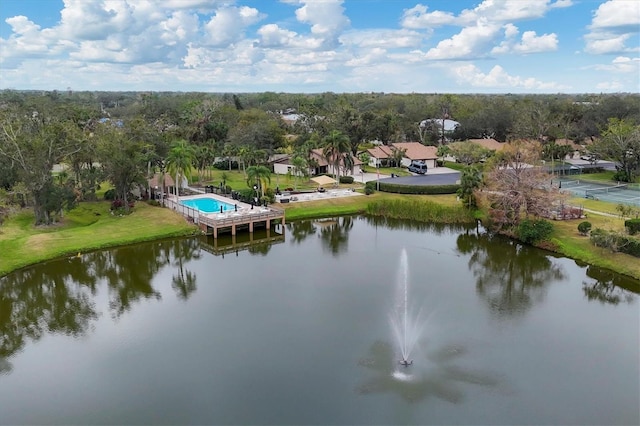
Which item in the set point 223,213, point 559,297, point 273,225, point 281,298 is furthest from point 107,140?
point 559,297

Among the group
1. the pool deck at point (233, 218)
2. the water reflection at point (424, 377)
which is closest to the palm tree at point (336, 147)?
the pool deck at point (233, 218)

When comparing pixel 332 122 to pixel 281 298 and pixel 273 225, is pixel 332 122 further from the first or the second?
pixel 281 298

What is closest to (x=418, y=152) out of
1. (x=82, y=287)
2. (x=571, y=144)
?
(x=571, y=144)

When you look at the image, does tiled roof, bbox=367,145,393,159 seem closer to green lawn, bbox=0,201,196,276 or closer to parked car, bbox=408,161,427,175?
parked car, bbox=408,161,427,175

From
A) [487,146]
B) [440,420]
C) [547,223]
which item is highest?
[487,146]

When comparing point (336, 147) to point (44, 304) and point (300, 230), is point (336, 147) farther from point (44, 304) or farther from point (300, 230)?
point (44, 304)

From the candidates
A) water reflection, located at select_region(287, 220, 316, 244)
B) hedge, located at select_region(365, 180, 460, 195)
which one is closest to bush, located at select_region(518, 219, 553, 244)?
hedge, located at select_region(365, 180, 460, 195)

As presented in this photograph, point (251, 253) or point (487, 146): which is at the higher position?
point (487, 146)
